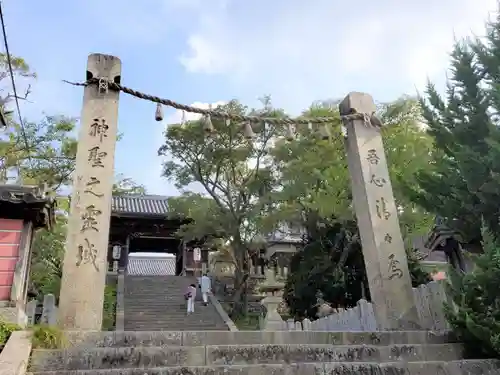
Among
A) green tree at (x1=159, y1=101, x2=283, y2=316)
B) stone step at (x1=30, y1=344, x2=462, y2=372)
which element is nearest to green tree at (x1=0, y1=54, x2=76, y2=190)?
green tree at (x1=159, y1=101, x2=283, y2=316)

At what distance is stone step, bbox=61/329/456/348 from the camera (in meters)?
4.78

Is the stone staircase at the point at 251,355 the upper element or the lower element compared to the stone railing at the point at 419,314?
lower

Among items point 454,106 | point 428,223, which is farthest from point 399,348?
point 428,223

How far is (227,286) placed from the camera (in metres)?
23.6

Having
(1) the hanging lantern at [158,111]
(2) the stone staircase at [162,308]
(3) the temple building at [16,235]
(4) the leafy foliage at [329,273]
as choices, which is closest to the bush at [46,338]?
(1) the hanging lantern at [158,111]

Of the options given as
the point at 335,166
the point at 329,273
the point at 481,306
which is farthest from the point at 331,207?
the point at 481,306

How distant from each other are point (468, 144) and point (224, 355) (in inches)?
202

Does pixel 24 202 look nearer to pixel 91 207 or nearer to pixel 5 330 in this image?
pixel 5 330

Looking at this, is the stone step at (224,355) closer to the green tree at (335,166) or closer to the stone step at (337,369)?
the stone step at (337,369)

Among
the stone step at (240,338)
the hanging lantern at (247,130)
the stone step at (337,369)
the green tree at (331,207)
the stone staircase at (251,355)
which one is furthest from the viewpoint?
the green tree at (331,207)

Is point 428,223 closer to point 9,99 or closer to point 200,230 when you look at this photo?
point 200,230

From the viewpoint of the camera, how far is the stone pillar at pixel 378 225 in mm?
6758

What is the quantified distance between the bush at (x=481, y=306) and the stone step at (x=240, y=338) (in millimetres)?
386

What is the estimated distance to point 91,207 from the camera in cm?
652
